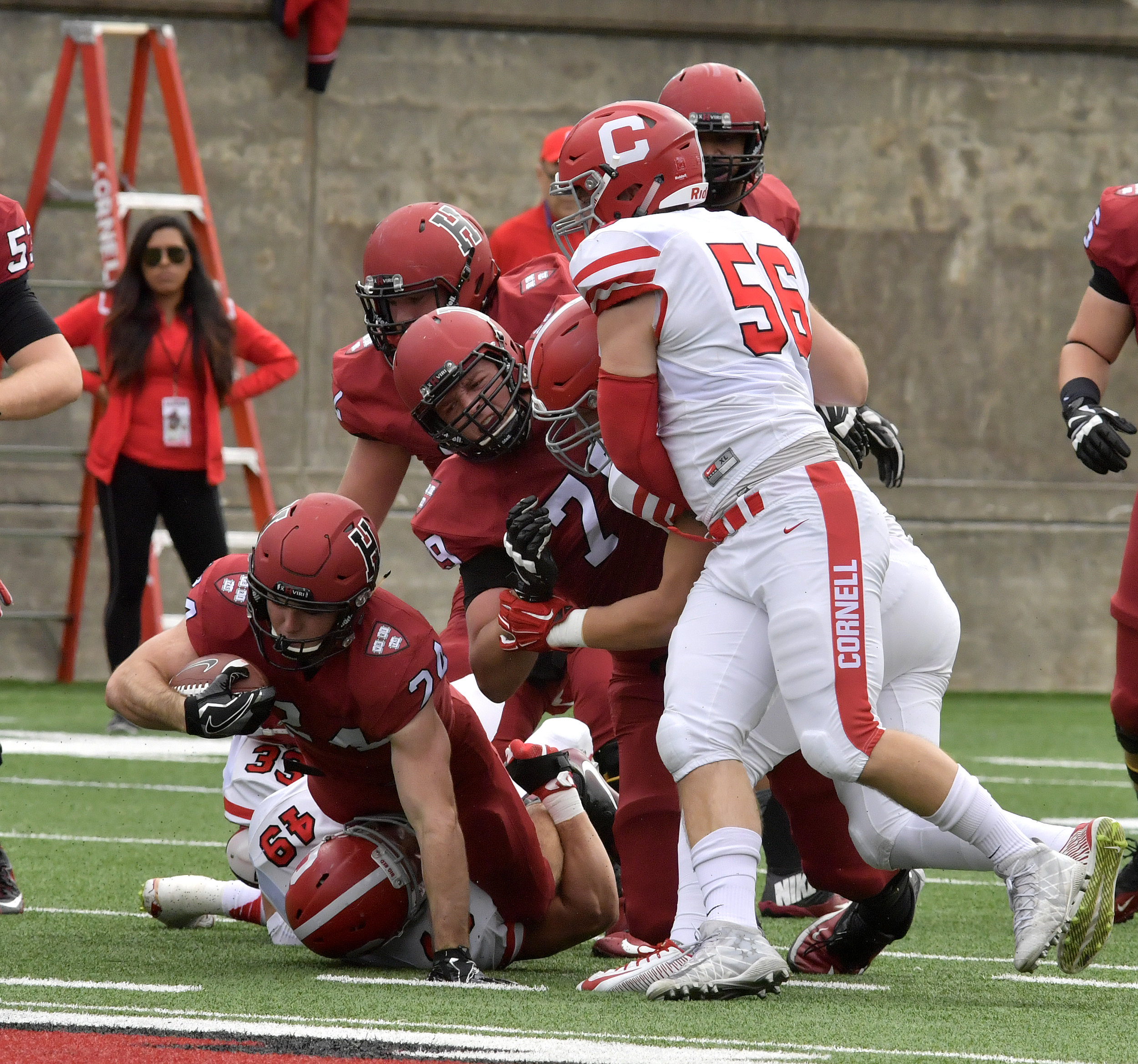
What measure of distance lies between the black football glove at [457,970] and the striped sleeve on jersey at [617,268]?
116 centimetres

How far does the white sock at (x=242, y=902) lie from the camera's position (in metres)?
A: 3.93

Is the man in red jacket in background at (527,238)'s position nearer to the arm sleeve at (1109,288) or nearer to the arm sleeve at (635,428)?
the arm sleeve at (1109,288)

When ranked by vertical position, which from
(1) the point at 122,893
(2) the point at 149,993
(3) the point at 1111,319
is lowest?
(1) the point at 122,893

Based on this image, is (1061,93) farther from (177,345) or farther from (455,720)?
(455,720)

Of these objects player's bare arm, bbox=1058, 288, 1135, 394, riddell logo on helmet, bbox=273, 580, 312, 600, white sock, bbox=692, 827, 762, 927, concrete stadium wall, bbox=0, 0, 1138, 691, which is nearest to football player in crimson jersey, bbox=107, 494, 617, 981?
riddell logo on helmet, bbox=273, 580, 312, 600

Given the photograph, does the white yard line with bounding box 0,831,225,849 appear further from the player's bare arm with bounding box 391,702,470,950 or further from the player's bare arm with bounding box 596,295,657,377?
the player's bare arm with bounding box 596,295,657,377

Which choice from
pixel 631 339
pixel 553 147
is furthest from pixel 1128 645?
pixel 553 147

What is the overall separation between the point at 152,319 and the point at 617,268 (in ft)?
14.0

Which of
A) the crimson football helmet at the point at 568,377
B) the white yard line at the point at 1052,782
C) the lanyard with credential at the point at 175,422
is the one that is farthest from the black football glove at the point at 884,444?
the lanyard with credential at the point at 175,422

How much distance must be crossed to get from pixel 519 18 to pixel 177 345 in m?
3.69

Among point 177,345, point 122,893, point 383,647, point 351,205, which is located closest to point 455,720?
point 383,647

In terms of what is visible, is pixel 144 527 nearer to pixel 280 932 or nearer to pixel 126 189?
pixel 126 189

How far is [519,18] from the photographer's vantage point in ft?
32.8

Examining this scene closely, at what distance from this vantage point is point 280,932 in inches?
149
